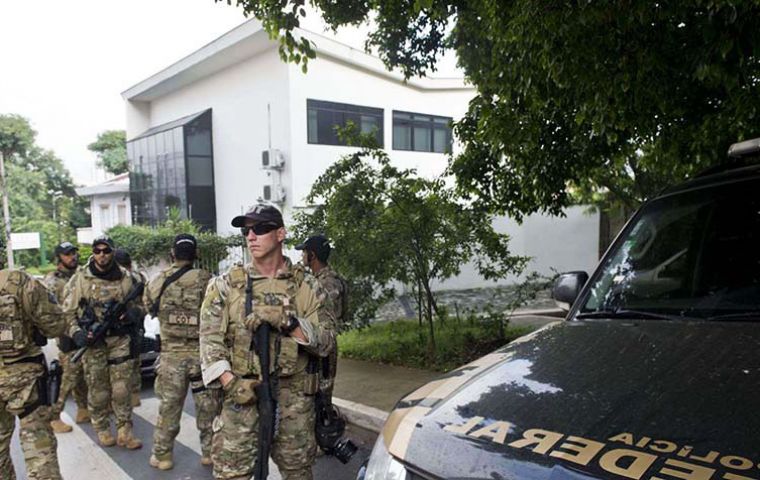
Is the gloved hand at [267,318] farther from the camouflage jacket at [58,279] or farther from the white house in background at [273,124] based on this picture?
the white house in background at [273,124]

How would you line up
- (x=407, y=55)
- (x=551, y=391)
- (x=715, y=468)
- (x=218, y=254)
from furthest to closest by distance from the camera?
(x=218, y=254) < (x=407, y=55) < (x=551, y=391) < (x=715, y=468)

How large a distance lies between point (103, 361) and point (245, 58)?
541 inches

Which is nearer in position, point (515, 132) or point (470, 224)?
point (515, 132)

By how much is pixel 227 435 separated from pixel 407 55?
5.11 meters

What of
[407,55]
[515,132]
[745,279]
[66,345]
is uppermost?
[407,55]

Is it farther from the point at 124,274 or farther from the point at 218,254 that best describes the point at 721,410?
the point at 218,254

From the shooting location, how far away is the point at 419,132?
60.3 ft

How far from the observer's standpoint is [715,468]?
124 cm

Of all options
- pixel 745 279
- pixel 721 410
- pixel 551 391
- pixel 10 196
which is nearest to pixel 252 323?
pixel 551 391

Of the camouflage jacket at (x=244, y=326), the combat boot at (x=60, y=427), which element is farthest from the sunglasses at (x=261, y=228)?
the combat boot at (x=60, y=427)

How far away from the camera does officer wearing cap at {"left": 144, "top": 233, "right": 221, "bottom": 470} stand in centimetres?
414

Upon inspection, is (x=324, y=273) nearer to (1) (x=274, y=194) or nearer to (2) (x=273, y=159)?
(2) (x=273, y=159)

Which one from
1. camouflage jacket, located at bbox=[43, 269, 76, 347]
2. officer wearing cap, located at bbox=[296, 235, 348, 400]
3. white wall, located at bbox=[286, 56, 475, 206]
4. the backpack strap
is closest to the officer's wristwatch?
officer wearing cap, located at bbox=[296, 235, 348, 400]

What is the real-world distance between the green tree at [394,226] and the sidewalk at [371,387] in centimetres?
70
